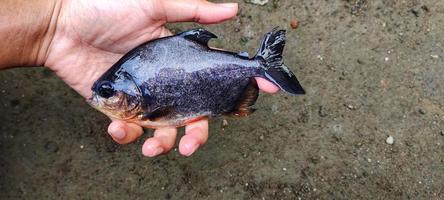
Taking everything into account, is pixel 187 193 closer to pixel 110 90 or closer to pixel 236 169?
pixel 236 169

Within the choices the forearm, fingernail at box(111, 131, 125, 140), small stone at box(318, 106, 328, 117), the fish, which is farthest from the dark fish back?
small stone at box(318, 106, 328, 117)

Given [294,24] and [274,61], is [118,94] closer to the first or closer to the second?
[274,61]

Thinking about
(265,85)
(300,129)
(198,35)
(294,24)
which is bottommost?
(300,129)

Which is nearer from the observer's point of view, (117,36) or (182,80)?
(182,80)

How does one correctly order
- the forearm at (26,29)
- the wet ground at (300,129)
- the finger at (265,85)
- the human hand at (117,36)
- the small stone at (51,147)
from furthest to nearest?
the small stone at (51,147) → the wet ground at (300,129) → the forearm at (26,29) → the finger at (265,85) → the human hand at (117,36)

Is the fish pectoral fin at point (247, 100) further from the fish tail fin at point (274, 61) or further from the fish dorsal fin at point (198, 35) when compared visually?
the fish dorsal fin at point (198, 35)

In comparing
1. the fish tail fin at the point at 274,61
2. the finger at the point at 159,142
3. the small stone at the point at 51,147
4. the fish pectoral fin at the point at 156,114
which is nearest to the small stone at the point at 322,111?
the fish tail fin at the point at 274,61

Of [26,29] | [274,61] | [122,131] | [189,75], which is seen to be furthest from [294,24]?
[26,29]
